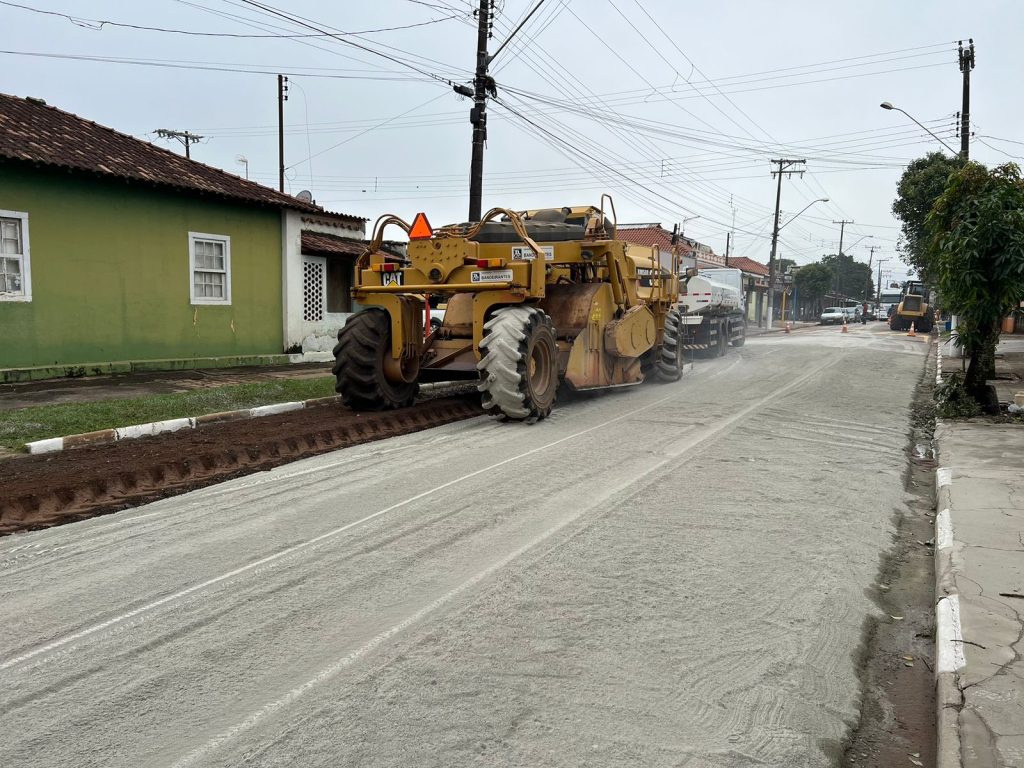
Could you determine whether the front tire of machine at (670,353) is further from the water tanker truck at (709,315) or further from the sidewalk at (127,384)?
the sidewalk at (127,384)

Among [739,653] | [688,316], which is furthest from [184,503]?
[688,316]

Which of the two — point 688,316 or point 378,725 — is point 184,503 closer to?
point 378,725

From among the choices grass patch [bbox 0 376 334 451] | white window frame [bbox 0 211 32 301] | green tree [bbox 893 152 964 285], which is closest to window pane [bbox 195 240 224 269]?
white window frame [bbox 0 211 32 301]

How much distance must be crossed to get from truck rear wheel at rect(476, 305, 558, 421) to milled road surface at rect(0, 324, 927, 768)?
2.18 metres

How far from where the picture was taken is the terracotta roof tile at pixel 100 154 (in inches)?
533

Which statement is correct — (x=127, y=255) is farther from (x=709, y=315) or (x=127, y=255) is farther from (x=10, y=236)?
(x=709, y=315)

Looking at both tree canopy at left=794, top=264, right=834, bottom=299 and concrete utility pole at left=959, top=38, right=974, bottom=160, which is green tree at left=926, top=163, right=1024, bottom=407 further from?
tree canopy at left=794, top=264, right=834, bottom=299

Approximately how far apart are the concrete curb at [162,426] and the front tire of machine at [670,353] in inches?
242

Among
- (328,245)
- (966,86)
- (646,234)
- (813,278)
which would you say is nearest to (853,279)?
(813,278)

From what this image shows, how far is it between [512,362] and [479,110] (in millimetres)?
8907

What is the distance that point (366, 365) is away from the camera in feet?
35.0

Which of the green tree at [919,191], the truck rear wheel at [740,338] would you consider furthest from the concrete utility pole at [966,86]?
the truck rear wheel at [740,338]

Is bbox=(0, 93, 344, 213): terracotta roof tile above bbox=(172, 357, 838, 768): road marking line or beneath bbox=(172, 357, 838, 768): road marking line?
above

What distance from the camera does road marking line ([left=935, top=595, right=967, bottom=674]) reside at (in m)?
3.79
